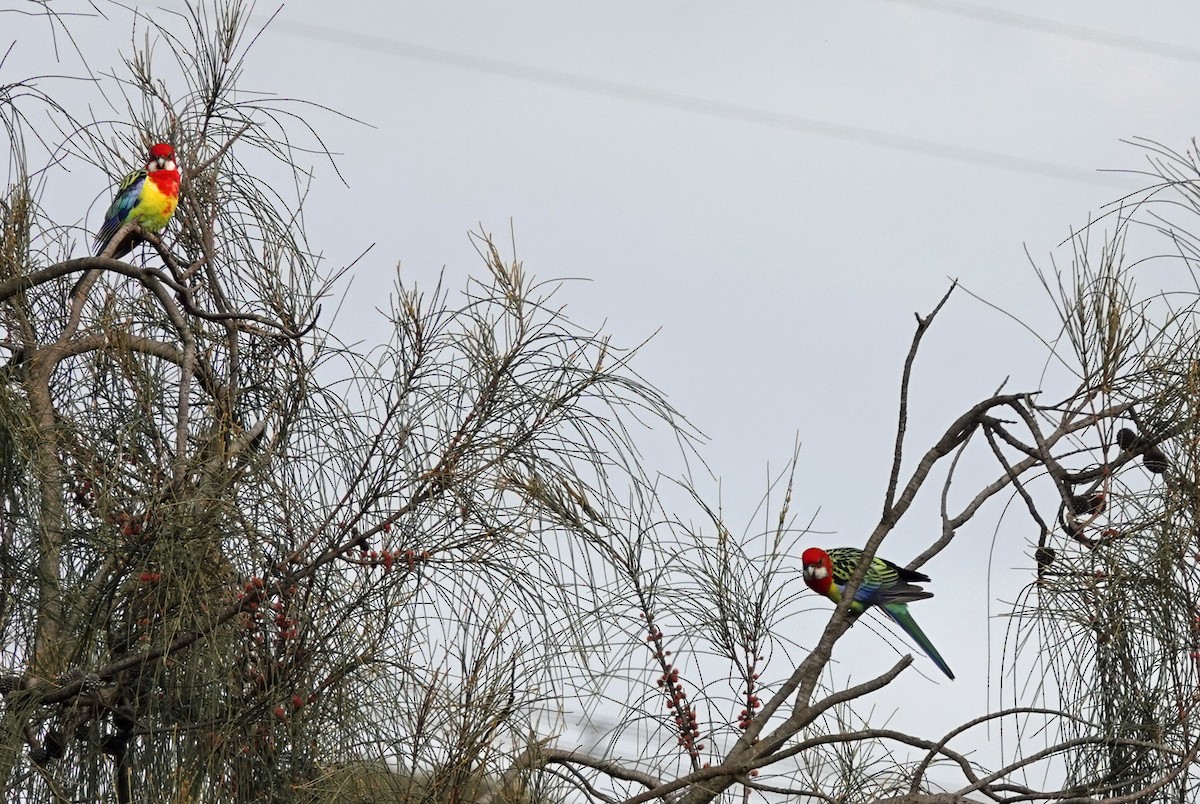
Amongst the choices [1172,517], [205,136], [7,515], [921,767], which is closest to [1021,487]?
[1172,517]

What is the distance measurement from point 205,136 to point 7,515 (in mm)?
1034

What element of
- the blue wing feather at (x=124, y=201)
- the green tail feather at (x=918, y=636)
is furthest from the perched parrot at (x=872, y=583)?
the blue wing feather at (x=124, y=201)

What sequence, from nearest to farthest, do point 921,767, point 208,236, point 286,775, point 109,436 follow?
point 921,767 → point 286,775 → point 109,436 → point 208,236

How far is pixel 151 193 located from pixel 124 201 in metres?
0.13

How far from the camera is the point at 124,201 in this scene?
2799 mm

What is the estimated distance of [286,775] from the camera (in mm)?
2193

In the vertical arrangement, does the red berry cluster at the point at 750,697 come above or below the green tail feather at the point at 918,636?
below

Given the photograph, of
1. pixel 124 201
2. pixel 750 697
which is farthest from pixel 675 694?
pixel 124 201

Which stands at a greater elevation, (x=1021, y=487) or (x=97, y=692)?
(x=1021, y=487)

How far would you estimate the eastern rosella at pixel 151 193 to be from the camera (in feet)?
9.18

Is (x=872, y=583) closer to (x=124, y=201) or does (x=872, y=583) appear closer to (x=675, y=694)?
(x=675, y=694)

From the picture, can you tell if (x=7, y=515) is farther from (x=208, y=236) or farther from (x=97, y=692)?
(x=208, y=236)

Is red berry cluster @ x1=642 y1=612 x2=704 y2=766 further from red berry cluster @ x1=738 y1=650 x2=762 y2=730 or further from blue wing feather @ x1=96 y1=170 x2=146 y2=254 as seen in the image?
blue wing feather @ x1=96 y1=170 x2=146 y2=254

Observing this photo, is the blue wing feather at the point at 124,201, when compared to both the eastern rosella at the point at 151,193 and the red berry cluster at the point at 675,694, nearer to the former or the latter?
the eastern rosella at the point at 151,193
